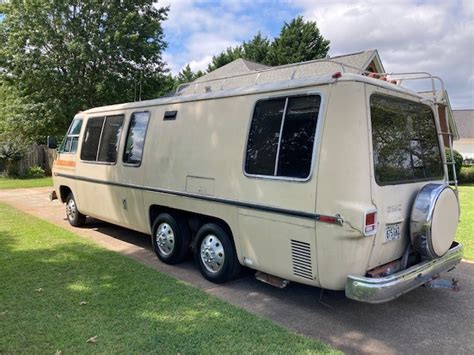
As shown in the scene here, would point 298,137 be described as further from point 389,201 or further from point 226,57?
point 226,57

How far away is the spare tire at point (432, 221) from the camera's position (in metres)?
4.05

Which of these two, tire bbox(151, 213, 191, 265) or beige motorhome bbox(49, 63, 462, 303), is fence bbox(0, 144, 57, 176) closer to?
tire bbox(151, 213, 191, 265)

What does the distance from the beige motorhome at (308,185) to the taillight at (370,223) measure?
0.05ft

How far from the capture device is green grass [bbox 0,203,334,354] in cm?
361

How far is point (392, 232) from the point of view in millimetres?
4016

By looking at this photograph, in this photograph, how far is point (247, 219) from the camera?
181 inches

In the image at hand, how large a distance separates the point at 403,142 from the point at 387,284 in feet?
5.40

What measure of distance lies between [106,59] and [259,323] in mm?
17479

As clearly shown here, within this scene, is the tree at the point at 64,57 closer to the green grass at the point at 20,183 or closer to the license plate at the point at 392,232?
the green grass at the point at 20,183

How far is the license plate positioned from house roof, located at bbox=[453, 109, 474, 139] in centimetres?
4781

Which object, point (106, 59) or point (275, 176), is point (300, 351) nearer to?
point (275, 176)

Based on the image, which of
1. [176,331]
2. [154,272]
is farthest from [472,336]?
[154,272]

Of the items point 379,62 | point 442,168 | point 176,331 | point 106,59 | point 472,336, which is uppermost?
point 106,59

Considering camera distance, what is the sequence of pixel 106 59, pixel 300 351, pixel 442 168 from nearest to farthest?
1. pixel 300 351
2. pixel 442 168
3. pixel 106 59
